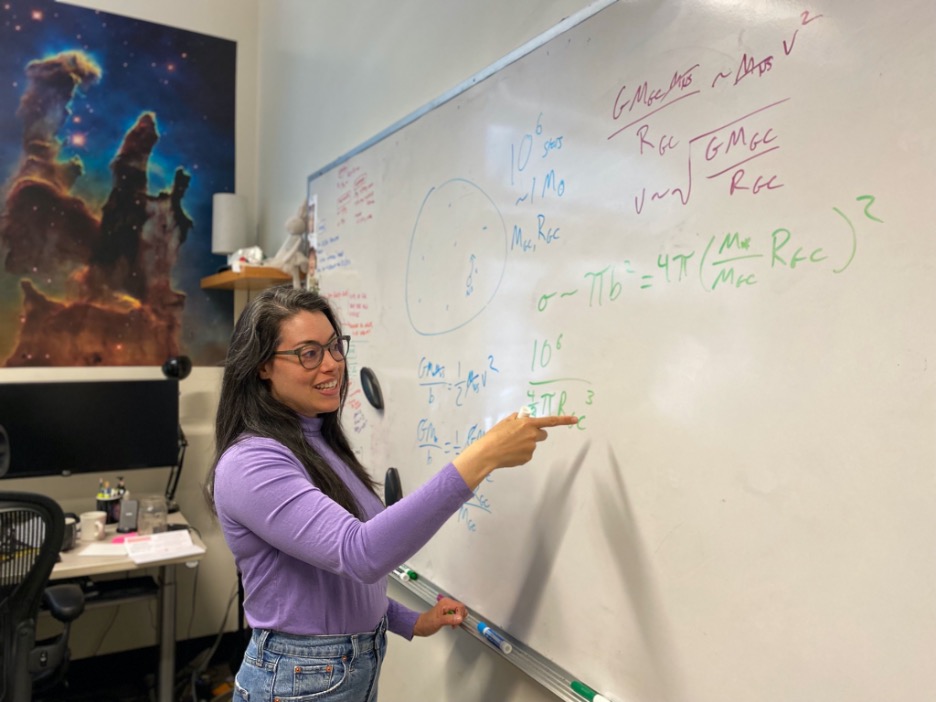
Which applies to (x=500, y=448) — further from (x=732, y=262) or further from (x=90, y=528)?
(x=90, y=528)

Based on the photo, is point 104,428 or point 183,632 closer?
point 104,428

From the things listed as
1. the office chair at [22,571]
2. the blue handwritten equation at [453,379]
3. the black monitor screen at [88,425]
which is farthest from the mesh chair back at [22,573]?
the blue handwritten equation at [453,379]

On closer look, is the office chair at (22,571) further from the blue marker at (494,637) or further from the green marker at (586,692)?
the green marker at (586,692)

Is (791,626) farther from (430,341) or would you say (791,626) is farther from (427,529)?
(430,341)

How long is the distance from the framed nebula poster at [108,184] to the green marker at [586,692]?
2356 mm

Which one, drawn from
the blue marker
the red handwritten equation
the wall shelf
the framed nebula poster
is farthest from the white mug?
the red handwritten equation

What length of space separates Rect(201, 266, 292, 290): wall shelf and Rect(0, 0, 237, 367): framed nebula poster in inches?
3.9

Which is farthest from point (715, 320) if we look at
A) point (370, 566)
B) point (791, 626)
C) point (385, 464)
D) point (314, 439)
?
point (385, 464)

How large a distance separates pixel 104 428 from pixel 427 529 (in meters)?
2.05

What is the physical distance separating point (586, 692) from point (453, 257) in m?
0.88

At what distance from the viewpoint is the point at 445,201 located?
5.07 feet

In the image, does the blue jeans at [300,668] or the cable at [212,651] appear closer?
the blue jeans at [300,668]

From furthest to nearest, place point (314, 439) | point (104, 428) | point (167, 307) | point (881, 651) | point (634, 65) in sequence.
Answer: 1. point (167, 307)
2. point (104, 428)
3. point (314, 439)
4. point (634, 65)
5. point (881, 651)

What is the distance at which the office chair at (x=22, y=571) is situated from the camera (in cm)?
169
